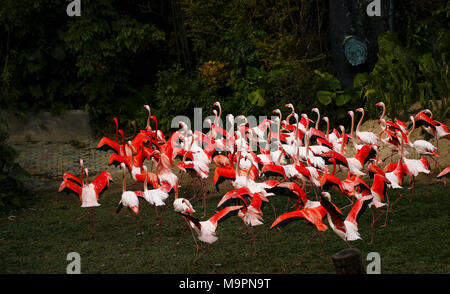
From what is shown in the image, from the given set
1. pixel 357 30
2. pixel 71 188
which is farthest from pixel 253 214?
pixel 357 30

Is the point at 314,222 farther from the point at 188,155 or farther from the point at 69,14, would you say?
the point at 69,14

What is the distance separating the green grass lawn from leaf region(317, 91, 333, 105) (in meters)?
2.86

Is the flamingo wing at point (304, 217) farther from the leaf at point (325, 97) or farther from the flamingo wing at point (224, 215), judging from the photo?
the leaf at point (325, 97)

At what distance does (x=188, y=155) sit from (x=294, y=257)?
7.18 feet

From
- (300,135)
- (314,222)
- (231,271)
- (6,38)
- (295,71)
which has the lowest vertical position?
(231,271)

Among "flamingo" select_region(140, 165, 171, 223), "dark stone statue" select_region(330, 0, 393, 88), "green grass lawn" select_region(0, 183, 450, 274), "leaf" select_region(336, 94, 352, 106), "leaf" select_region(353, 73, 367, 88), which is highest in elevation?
"dark stone statue" select_region(330, 0, 393, 88)

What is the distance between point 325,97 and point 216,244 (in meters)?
4.44

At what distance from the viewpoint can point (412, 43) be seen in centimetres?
850

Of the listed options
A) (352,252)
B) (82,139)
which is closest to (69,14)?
(82,139)

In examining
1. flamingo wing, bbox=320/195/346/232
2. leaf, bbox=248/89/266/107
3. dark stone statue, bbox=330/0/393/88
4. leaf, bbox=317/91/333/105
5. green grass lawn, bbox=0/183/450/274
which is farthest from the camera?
leaf, bbox=248/89/266/107

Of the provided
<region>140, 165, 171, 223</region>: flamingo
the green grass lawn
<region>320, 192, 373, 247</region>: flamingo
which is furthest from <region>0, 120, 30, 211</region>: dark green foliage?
<region>320, 192, 373, 247</region>: flamingo

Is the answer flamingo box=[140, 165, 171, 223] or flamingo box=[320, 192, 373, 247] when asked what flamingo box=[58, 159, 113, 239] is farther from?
flamingo box=[320, 192, 373, 247]

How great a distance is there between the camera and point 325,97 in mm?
8844

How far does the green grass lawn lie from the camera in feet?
14.6
